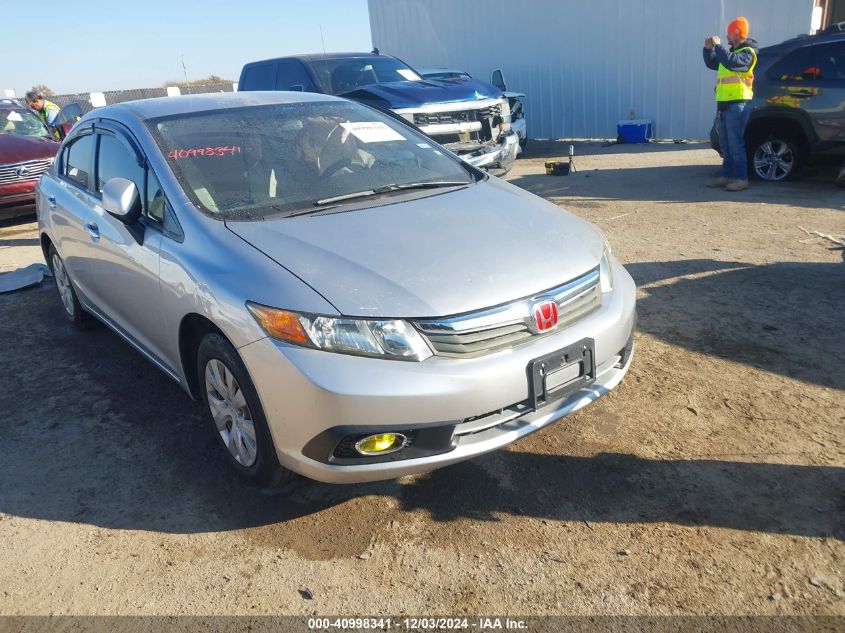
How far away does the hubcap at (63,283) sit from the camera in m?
5.14

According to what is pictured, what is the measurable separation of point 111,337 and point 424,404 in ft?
11.5

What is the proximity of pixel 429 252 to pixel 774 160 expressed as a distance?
7446 mm

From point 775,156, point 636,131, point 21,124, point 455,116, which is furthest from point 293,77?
point 636,131

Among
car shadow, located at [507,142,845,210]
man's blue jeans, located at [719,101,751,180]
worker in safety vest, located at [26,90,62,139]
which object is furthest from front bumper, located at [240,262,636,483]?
worker in safety vest, located at [26,90,62,139]

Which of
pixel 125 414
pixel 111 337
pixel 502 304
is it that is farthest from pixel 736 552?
pixel 111 337

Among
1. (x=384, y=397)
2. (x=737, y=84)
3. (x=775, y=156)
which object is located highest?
(x=737, y=84)

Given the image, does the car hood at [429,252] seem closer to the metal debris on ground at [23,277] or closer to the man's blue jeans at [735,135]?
the metal debris on ground at [23,277]

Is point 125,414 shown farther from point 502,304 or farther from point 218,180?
point 502,304

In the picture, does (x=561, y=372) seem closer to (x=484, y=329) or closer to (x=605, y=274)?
(x=484, y=329)

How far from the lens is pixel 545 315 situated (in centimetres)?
279

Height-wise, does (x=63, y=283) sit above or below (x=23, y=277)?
above

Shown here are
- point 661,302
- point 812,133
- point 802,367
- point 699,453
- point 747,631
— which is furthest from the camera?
point 812,133

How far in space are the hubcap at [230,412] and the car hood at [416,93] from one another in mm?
6056

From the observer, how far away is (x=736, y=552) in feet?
8.42
